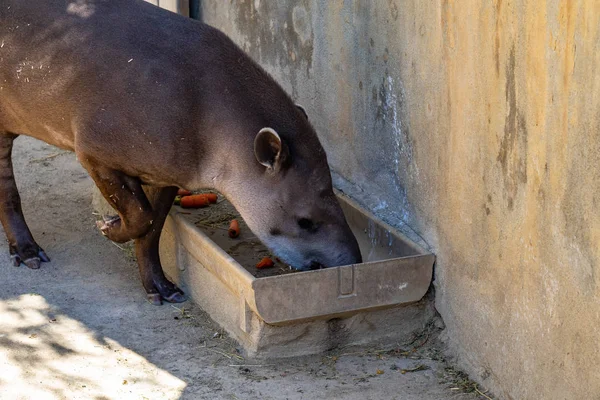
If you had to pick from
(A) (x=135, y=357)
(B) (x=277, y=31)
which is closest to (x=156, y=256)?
(A) (x=135, y=357)

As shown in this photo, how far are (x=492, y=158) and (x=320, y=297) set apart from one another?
116 cm

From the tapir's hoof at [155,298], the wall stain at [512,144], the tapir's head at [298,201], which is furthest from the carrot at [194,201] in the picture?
the wall stain at [512,144]

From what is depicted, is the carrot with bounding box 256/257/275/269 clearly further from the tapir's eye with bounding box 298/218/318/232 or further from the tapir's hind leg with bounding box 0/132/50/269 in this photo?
the tapir's hind leg with bounding box 0/132/50/269

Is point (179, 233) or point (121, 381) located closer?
point (121, 381)

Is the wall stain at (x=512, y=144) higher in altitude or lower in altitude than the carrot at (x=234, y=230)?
higher

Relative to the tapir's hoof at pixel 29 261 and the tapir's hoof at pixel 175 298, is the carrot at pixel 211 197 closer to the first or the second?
the tapir's hoof at pixel 175 298

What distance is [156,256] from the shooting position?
20.4 ft

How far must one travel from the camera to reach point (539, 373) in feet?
14.3

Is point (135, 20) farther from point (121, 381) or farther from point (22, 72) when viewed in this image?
point (121, 381)

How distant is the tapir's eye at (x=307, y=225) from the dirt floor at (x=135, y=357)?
687mm

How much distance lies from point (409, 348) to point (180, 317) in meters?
1.39

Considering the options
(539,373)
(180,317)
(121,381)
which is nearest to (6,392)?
(121,381)

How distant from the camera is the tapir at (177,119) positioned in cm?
543

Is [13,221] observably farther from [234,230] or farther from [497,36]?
[497,36]
